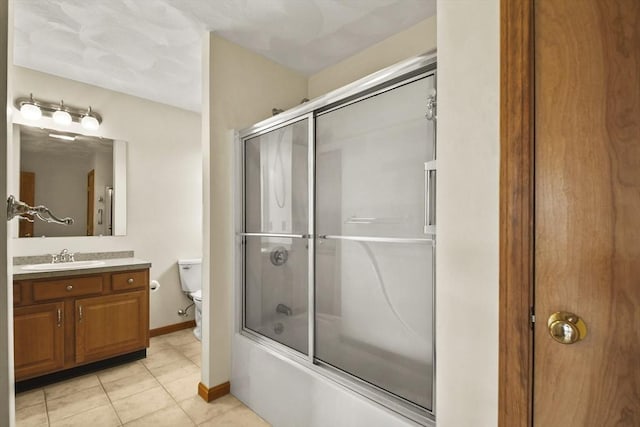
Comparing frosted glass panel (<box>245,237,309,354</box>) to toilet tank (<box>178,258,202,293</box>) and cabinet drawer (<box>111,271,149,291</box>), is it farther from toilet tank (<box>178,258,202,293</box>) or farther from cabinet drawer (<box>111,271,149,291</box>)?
toilet tank (<box>178,258,202,293</box>)

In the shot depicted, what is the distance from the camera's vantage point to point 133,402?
208cm

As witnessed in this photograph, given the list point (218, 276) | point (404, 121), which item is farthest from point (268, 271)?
point (404, 121)

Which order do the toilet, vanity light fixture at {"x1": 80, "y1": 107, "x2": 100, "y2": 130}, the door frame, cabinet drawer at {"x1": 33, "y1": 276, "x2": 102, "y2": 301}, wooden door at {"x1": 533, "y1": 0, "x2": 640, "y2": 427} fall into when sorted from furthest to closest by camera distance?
the toilet → vanity light fixture at {"x1": 80, "y1": 107, "x2": 100, "y2": 130} → cabinet drawer at {"x1": 33, "y1": 276, "x2": 102, "y2": 301} → the door frame → wooden door at {"x1": 533, "y1": 0, "x2": 640, "y2": 427}

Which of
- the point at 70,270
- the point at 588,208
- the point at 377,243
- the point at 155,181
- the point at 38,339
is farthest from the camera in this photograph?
the point at 155,181

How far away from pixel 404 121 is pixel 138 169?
9.37 feet

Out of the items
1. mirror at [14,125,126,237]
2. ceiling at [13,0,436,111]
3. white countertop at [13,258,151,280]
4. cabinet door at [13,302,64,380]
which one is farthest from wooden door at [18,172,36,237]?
ceiling at [13,0,436,111]

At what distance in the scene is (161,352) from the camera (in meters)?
2.87

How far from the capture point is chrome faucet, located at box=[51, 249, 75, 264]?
266cm

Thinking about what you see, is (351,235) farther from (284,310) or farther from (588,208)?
(588,208)

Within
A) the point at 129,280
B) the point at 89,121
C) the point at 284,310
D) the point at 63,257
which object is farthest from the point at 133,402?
the point at 89,121

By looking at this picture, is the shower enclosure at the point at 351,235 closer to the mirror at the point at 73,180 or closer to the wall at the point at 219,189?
the wall at the point at 219,189

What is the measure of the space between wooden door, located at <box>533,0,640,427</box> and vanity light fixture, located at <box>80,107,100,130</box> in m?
3.41

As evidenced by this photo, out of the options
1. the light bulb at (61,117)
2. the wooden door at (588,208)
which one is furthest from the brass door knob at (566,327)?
the light bulb at (61,117)

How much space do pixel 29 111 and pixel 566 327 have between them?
3.71 metres
